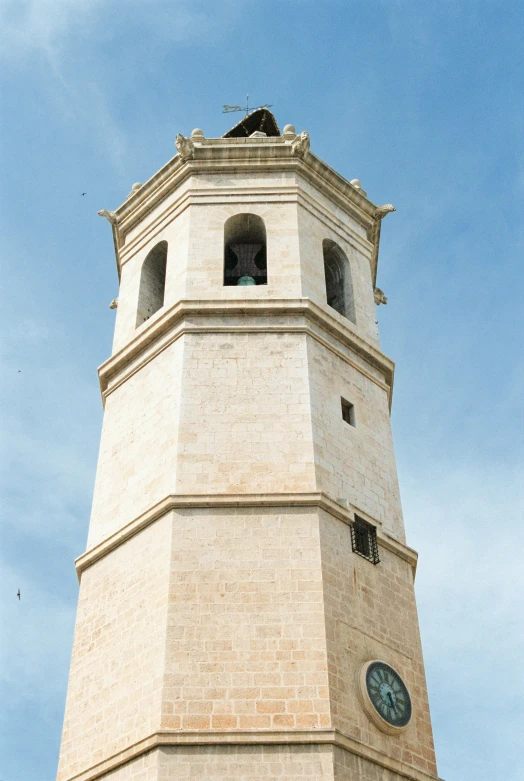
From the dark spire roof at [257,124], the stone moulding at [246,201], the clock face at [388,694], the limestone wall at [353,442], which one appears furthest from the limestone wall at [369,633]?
the dark spire roof at [257,124]

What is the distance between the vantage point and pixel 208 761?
13.4 metres

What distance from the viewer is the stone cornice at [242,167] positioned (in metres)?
22.5

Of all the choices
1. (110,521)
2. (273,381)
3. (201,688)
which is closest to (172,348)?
(273,381)

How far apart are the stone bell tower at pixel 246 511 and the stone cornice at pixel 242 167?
0.13 ft

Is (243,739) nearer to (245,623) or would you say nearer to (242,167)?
(245,623)

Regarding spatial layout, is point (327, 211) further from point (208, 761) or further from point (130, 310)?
point (208, 761)

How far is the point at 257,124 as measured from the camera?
27.5 m

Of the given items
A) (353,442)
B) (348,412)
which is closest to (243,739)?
(353,442)

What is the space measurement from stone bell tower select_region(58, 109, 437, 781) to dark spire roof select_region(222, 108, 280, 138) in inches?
169

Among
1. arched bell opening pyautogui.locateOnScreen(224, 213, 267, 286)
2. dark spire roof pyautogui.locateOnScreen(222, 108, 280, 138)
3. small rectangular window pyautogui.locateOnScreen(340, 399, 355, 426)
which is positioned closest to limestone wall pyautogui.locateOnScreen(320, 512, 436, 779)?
small rectangular window pyautogui.locateOnScreen(340, 399, 355, 426)

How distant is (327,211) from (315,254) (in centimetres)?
177

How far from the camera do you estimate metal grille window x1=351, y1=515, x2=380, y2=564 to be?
16.6 metres

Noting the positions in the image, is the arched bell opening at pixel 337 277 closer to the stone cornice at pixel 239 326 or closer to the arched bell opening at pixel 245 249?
the arched bell opening at pixel 245 249

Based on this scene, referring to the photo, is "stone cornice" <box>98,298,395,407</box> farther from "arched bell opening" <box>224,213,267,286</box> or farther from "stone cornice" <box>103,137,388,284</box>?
"stone cornice" <box>103,137,388,284</box>
